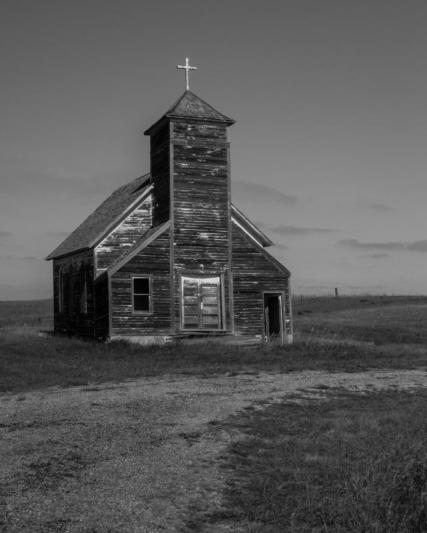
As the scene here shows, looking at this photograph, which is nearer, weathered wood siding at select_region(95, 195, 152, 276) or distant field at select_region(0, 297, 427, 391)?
distant field at select_region(0, 297, 427, 391)

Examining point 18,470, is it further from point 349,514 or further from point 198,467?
point 349,514

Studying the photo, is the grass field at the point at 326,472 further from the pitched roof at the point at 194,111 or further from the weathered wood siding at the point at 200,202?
the pitched roof at the point at 194,111

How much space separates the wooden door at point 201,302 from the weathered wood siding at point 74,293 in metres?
4.55

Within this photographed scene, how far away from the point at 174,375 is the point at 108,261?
12.6 m

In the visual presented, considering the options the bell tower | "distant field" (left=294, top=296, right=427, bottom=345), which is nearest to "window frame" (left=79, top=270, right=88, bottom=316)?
the bell tower

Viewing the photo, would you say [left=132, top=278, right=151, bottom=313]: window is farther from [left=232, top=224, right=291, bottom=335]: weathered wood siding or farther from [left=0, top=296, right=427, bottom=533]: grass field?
[left=0, top=296, right=427, bottom=533]: grass field

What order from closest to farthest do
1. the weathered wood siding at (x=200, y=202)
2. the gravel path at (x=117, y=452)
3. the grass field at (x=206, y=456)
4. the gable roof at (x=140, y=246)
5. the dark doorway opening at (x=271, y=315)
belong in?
the gravel path at (x=117, y=452)
the grass field at (x=206, y=456)
the gable roof at (x=140, y=246)
the weathered wood siding at (x=200, y=202)
the dark doorway opening at (x=271, y=315)

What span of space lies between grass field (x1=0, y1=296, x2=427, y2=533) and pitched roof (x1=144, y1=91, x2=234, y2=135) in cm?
1392

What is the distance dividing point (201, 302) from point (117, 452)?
66.5ft

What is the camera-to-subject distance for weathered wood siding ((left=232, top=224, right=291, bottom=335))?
30281mm

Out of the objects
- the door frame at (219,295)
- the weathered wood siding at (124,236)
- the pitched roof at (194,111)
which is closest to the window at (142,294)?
the door frame at (219,295)

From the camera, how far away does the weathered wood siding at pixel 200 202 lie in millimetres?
29328

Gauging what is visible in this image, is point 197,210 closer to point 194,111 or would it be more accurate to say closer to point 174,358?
point 194,111

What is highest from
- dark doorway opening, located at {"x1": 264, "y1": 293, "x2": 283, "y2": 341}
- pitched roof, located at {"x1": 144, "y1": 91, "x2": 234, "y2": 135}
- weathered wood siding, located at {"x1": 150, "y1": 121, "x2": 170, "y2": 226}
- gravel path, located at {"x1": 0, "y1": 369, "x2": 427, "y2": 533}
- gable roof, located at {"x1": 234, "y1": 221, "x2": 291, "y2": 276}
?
pitched roof, located at {"x1": 144, "y1": 91, "x2": 234, "y2": 135}
